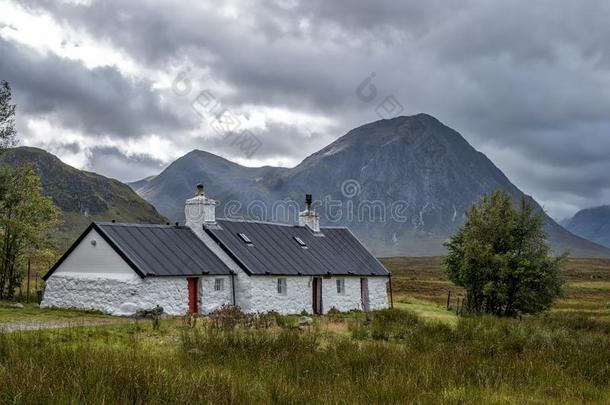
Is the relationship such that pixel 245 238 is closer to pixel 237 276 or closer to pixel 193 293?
pixel 237 276

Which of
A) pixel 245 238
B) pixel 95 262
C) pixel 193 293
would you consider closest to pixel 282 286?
pixel 245 238

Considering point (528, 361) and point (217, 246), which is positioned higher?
point (217, 246)

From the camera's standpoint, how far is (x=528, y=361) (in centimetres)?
1402

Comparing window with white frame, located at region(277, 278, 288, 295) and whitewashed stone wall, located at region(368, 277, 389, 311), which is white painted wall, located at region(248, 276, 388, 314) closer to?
whitewashed stone wall, located at region(368, 277, 389, 311)

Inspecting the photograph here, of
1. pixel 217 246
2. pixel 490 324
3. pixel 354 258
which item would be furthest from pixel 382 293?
pixel 490 324

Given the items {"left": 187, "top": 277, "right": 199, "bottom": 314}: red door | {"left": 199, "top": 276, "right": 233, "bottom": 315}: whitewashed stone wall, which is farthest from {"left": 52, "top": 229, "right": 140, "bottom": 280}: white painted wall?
{"left": 199, "top": 276, "right": 233, "bottom": 315}: whitewashed stone wall

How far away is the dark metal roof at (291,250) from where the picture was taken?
3672 cm

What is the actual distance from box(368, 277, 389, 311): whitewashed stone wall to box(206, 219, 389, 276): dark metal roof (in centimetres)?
51

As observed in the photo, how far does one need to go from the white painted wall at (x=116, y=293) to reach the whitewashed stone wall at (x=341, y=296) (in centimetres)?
998

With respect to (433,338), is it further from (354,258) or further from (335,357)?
(354,258)

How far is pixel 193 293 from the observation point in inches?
1340

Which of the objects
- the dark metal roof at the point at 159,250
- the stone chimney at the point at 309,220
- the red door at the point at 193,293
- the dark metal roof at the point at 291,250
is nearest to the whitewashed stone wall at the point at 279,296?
the dark metal roof at the point at 291,250

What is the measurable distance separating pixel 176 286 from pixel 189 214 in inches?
263

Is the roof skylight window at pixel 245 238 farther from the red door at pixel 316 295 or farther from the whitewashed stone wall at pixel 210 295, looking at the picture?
the red door at pixel 316 295
